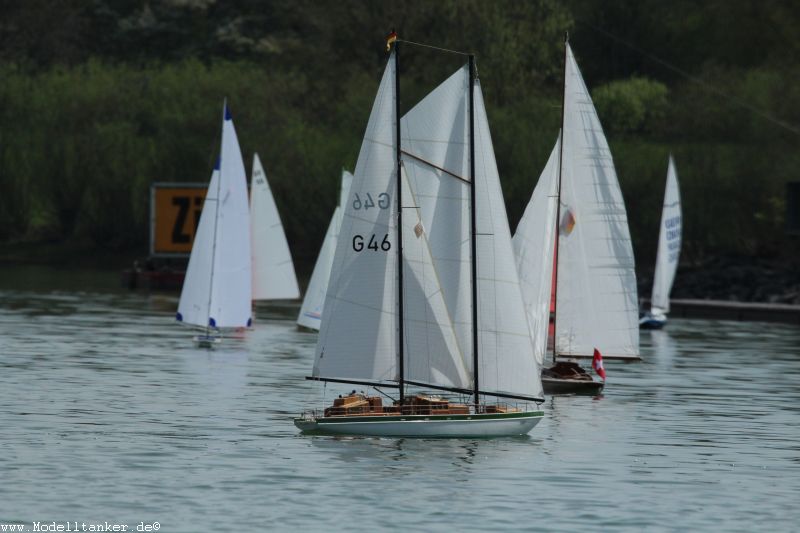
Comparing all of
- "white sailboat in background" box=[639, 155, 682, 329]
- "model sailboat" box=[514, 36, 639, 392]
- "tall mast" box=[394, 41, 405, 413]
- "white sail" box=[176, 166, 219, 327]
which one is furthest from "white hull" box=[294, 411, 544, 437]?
"white sailboat in background" box=[639, 155, 682, 329]

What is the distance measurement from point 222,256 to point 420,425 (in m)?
27.9

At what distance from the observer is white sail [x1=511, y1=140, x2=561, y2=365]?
164 feet

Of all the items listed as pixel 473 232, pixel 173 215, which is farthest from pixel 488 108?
pixel 473 232

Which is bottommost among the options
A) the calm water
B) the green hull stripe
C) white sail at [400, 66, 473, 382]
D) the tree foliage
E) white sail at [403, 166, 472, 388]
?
the calm water

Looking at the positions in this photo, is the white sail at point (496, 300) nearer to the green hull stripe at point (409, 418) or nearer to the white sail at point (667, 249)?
the green hull stripe at point (409, 418)

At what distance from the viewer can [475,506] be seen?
32.5m

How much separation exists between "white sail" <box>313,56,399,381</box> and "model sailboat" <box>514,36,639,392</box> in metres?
11.6

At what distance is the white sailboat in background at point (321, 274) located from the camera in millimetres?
68688

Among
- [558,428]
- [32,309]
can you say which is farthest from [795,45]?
[558,428]

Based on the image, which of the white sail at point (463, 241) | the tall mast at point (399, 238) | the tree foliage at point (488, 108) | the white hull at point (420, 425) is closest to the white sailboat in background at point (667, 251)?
the tree foliage at point (488, 108)

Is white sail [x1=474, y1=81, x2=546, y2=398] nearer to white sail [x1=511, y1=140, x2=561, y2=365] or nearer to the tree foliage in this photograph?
white sail [x1=511, y1=140, x2=561, y2=365]

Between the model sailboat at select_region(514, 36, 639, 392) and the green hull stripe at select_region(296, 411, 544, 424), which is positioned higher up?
the model sailboat at select_region(514, 36, 639, 392)

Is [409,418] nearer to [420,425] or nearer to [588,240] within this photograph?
[420,425]

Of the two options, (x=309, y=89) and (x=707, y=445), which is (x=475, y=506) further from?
(x=309, y=89)
